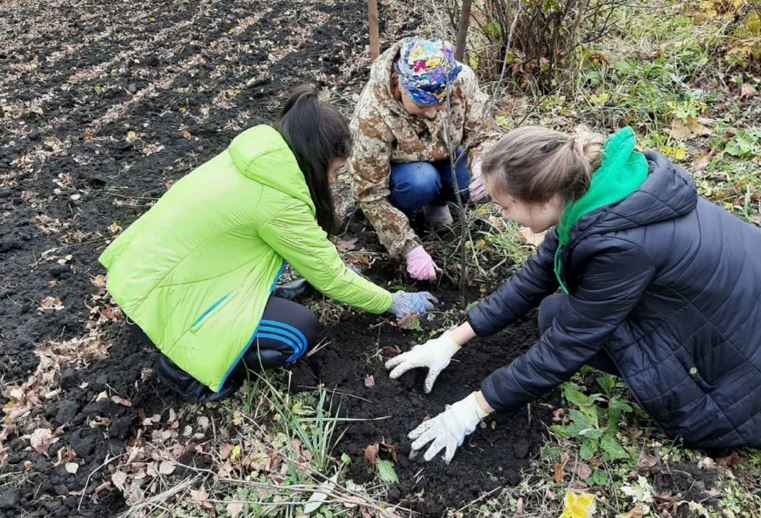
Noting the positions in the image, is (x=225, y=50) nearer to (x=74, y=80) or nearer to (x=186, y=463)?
(x=74, y=80)

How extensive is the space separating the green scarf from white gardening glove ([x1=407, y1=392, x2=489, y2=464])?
A: 72cm

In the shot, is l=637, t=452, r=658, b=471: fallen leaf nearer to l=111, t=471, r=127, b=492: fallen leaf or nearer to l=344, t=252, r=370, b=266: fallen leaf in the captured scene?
l=344, t=252, r=370, b=266: fallen leaf

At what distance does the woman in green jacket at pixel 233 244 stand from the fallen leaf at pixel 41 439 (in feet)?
1.91

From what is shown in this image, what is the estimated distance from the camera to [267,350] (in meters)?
2.24

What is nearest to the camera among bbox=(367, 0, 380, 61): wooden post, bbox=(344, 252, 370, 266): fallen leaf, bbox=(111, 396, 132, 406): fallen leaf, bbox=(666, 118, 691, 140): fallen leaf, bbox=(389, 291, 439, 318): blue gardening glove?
bbox=(111, 396, 132, 406): fallen leaf

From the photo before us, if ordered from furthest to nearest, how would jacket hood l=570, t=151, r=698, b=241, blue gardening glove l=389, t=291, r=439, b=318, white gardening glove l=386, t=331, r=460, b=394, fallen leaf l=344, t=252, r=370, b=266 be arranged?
1. fallen leaf l=344, t=252, r=370, b=266
2. blue gardening glove l=389, t=291, r=439, b=318
3. white gardening glove l=386, t=331, r=460, b=394
4. jacket hood l=570, t=151, r=698, b=241

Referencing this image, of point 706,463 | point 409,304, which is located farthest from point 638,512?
point 409,304

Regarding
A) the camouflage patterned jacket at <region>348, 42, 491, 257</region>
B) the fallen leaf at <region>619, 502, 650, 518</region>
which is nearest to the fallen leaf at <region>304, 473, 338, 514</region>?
the fallen leaf at <region>619, 502, 650, 518</region>

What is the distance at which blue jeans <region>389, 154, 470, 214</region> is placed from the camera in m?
→ 2.82

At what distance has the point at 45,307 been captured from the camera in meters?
2.79

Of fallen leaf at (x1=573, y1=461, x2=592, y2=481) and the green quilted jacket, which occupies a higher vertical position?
the green quilted jacket

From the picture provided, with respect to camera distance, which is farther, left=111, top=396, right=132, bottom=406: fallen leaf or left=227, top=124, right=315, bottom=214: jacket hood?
left=111, top=396, right=132, bottom=406: fallen leaf

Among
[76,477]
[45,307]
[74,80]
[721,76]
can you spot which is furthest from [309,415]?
[74,80]

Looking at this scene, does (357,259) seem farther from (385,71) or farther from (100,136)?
(100,136)
